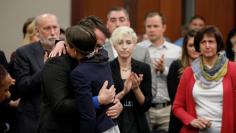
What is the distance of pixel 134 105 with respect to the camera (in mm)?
4074

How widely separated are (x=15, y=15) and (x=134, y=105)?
313 cm

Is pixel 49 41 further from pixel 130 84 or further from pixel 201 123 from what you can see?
pixel 201 123

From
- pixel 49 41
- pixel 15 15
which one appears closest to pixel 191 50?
pixel 49 41

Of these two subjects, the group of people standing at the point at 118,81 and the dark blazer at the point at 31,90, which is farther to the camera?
the dark blazer at the point at 31,90

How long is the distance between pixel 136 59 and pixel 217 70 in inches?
31.9

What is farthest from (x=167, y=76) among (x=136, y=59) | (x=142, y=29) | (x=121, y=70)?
(x=142, y=29)

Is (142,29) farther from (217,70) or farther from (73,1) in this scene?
(217,70)

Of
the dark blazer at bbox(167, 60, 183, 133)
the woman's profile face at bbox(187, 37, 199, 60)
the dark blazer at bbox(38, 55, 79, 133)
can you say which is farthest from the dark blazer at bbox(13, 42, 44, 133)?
the woman's profile face at bbox(187, 37, 199, 60)

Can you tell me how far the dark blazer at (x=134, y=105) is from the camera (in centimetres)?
399

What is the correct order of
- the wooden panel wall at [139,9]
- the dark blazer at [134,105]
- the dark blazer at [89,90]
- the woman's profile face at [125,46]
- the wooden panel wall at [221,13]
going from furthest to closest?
the wooden panel wall at [221,13] → the wooden panel wall at [139,9] → the woman's profile face at [125,46] → the dark blazer at [134,105] → the dark blazer at [89,90]

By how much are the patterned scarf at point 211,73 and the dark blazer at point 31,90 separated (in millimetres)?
1148

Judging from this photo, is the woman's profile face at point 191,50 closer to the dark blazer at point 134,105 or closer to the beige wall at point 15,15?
the dark blazer at point 134,105

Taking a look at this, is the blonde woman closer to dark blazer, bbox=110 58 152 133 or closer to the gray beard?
dark blazer, bbox=110 58 152 133

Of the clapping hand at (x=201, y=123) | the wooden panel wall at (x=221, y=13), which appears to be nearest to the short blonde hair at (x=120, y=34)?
the clapping hand at (x=201, y=123)
